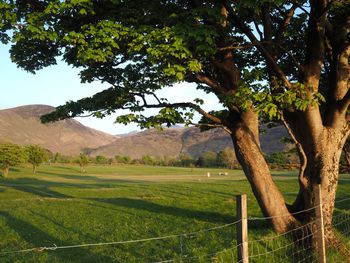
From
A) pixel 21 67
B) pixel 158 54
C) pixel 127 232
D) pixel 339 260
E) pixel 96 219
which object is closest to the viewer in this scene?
pixel 158 54

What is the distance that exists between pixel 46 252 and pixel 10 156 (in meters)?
62.7

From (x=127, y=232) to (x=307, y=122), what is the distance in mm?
8965

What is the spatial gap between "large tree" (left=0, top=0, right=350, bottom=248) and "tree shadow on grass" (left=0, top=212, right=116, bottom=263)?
14.5 ft

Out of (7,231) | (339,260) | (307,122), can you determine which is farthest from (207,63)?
(7,231)

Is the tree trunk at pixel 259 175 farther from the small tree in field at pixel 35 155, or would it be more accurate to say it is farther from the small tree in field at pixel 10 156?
the small tree in field at pixel 35 155

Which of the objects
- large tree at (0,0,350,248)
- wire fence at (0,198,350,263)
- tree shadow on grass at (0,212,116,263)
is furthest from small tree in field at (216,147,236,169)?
large tree at (0,0,350,248)

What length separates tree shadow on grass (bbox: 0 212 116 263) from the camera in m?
13.0

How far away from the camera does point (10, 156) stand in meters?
72.2

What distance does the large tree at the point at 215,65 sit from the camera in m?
10.2

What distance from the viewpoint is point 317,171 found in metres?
12.1

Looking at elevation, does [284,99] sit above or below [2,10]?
below

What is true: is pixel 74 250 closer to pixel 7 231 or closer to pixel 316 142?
pixel 7 231

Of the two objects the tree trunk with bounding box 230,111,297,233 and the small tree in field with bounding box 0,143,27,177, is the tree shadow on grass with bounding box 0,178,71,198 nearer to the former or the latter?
the small tree in field with bounding box 0,143,27,177

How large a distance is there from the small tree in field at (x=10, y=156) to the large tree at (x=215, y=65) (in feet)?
204
